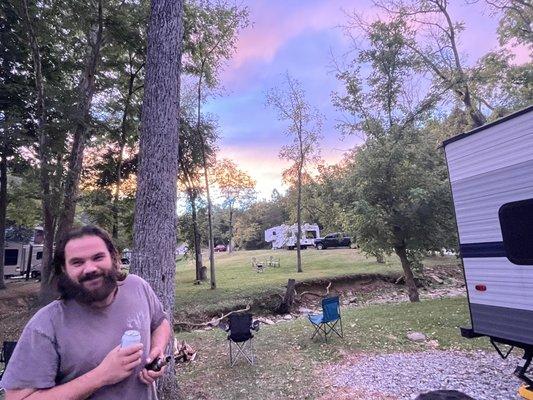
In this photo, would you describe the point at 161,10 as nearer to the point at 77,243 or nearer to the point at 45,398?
the point at 77,243

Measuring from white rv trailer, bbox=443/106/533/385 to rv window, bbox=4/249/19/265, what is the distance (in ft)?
79.4

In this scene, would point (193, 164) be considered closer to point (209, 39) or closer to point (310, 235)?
point (209, 39)

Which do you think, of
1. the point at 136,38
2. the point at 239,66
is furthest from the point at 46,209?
the point at 239,66

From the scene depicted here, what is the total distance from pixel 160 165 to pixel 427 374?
4.57m

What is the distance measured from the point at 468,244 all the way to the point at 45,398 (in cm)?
422

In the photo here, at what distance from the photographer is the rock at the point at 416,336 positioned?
6.52 meters

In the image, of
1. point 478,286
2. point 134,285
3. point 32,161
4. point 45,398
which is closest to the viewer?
point 45,398

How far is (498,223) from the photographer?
145 inches

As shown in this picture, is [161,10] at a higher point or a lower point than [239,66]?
lower

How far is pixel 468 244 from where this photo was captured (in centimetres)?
409

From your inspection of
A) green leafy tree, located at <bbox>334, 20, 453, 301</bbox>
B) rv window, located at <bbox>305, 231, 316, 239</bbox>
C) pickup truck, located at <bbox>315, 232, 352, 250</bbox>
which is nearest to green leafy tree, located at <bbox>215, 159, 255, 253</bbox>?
rv window, located at <bbox>305, 231, 316, 239</bbox>

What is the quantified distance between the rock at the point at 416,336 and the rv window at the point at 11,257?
894 inches

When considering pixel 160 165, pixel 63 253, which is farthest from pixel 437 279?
pixel 63 253

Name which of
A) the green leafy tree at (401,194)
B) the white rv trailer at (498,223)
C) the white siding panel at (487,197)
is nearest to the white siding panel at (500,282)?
the white rv trailer at (498,223)
